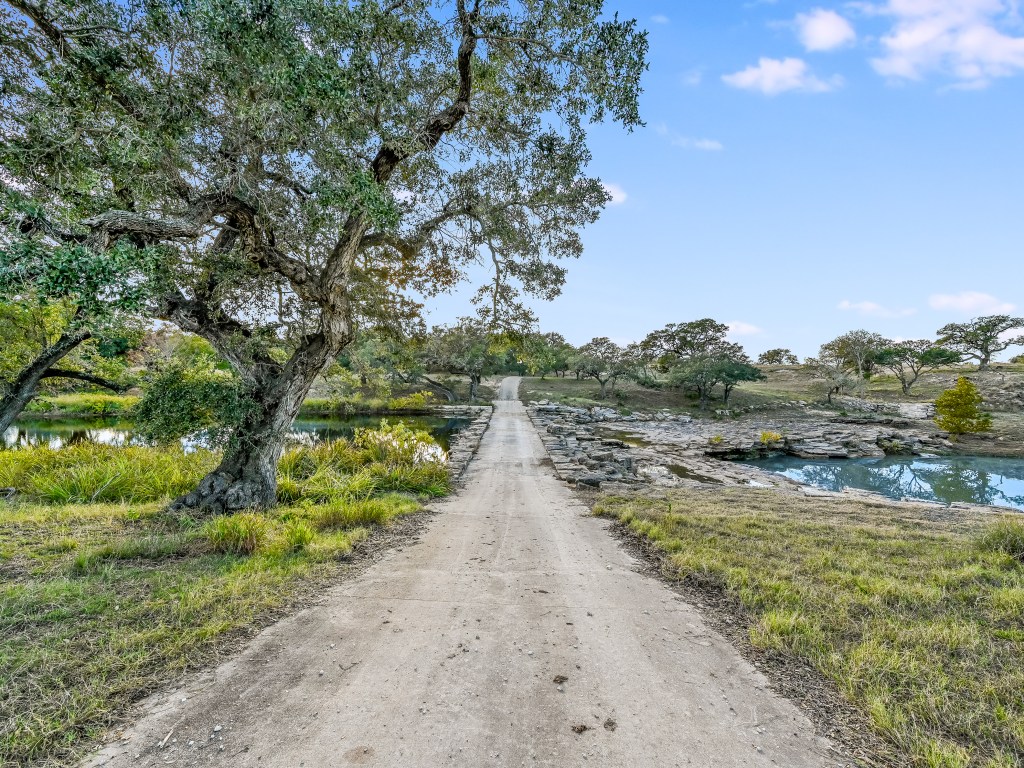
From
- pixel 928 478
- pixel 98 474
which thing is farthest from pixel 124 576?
pixel 928 478

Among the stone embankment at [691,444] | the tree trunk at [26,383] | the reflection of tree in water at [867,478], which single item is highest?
the tree trunk at [26,383]

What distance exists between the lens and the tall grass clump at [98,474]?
24.5 ft

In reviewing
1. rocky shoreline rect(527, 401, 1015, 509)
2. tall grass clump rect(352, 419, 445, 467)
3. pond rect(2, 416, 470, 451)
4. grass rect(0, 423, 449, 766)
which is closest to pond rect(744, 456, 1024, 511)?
rocky shoreline rect(527, 401, 1015, 509)

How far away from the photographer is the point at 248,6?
12.7 feet

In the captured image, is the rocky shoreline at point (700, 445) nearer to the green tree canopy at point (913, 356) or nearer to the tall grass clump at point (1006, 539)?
the tall grass clump at point (1006, 539)

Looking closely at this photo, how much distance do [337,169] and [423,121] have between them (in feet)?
6.48

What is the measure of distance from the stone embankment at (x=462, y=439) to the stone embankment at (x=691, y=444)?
2670 millimetres

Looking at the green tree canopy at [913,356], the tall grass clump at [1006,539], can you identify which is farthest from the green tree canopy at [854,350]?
the tall grass clump at [1006,539]

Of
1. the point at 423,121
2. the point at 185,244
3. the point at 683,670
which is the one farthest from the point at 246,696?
the point at 423,121

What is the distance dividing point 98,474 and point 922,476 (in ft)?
79.5

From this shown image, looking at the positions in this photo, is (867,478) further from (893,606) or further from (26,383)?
(26,383)

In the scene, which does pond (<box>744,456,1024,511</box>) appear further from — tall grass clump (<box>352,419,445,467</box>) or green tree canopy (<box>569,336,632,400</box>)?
green tree canopy (<box>569,336,632,400</box>)

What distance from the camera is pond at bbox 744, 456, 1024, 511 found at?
42.8ft

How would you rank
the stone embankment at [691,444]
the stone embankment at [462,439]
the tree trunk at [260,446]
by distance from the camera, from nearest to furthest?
the tree trunk at [260,446]
the stone embankment at [462,439]
the stone embankment at [691,444]
